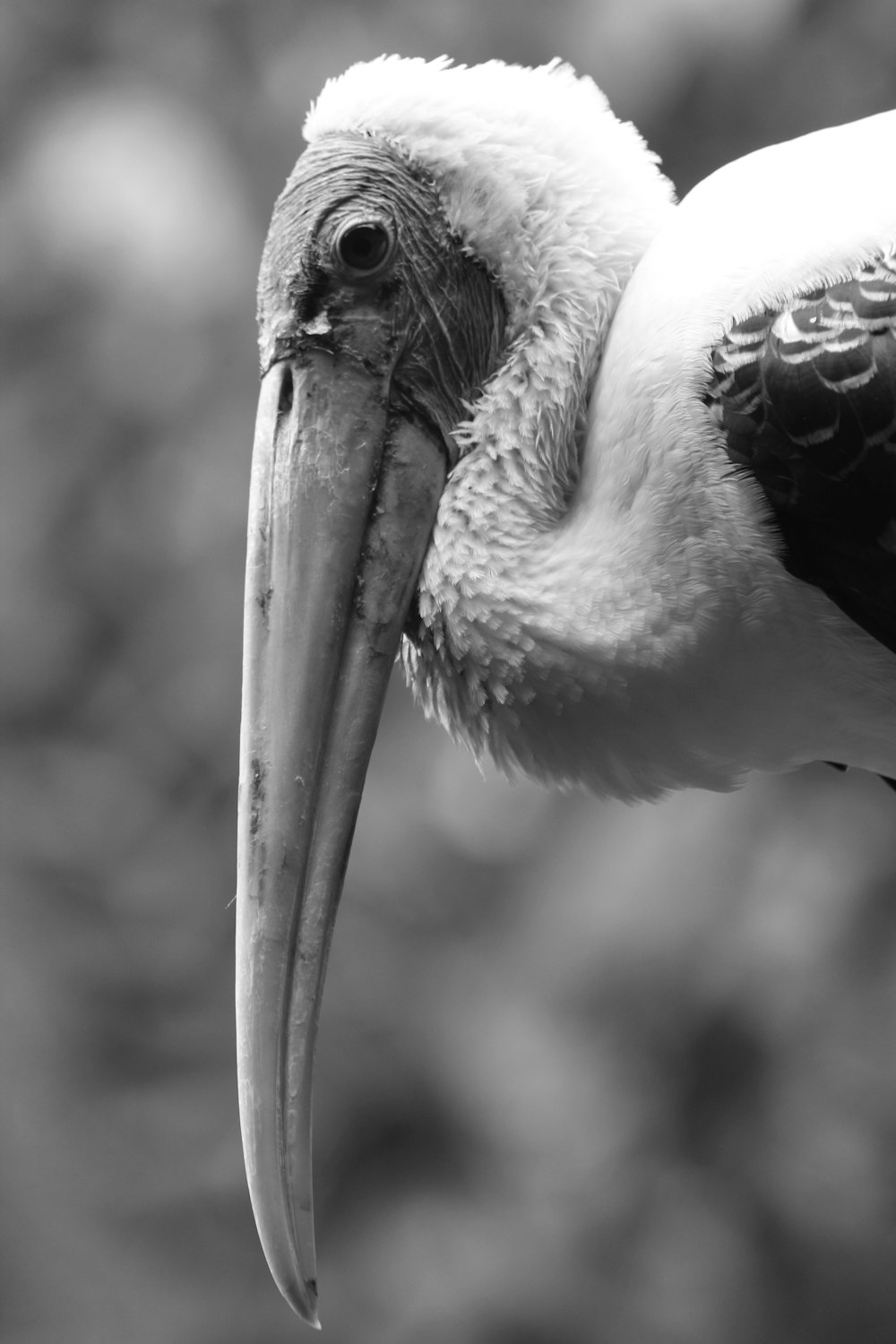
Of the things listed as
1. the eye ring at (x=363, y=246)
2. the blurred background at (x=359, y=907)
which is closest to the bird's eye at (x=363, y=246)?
the eye ring at (x=363, y=246)

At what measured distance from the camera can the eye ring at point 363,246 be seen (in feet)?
4.30

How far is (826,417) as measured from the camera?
118 centimetres

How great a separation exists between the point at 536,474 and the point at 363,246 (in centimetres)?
22

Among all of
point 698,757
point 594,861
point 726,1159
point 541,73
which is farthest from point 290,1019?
point 726,1159

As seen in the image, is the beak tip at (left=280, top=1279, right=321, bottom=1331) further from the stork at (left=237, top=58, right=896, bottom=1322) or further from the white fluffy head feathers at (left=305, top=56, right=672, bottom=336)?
the white fluffy head feathers at (left=305, top=56, right=672, bottom=336)

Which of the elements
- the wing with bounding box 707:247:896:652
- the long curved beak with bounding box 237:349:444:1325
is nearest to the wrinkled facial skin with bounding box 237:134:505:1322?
the long curved beak with bounding box 237:349:444:1325

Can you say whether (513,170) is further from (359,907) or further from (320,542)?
(359,907)

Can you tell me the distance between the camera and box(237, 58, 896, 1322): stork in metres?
1.22

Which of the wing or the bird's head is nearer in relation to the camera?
the wing

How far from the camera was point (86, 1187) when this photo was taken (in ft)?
8.86

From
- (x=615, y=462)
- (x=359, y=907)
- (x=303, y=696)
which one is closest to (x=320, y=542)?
(x=303, y=696)

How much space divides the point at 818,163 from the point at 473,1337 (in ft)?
6.38

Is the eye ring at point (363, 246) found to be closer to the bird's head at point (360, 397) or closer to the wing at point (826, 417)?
the bird's head at point (360, 397)

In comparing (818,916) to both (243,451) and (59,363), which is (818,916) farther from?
(59,363)
